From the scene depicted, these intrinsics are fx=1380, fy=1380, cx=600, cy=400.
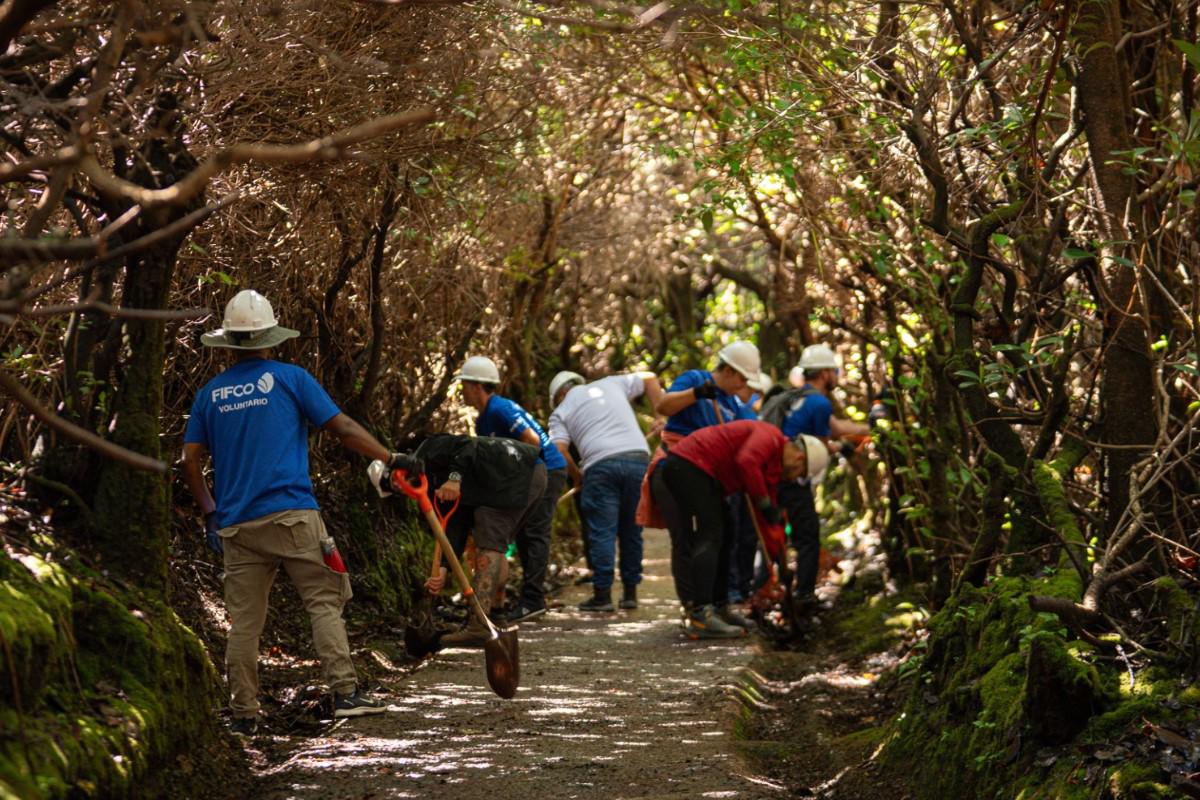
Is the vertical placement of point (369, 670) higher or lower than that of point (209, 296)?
lower

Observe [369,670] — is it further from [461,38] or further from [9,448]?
[461,38]

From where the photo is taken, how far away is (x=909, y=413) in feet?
39.7

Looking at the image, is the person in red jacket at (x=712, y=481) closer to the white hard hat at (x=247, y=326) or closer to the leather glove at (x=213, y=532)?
the leather glove at (x=213, y=532)

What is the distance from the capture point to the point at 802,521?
1181cm

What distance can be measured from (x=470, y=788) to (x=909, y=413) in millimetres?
6950

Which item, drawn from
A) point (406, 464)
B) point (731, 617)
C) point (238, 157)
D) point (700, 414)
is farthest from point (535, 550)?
point (238, 157)

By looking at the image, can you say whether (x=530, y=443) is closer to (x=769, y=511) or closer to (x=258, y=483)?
(x=769, y=511)

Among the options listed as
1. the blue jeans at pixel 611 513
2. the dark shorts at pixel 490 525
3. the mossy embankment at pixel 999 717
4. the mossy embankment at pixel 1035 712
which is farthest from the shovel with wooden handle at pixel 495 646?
the blue jeans at pixel 611 513

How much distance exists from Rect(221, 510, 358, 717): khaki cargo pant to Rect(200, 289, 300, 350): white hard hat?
89cm

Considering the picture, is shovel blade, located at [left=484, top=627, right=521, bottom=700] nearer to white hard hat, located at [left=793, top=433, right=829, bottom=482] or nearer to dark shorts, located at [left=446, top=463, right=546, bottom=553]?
dark shorts, located at [left=446, top=463, right=546, bottom=553]

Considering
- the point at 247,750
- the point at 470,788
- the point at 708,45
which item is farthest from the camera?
the point at 708,45

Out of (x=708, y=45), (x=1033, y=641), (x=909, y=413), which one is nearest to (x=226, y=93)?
(x=708, y=45)

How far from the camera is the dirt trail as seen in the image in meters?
6.27

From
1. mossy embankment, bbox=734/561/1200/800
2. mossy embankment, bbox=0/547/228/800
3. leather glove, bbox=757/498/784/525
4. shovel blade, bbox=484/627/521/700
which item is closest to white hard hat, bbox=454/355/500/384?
leather glove, bbox=757/498/784/525
